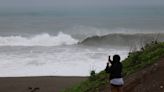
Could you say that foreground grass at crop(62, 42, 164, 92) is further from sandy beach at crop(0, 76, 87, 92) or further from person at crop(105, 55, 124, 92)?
sandy beach at crop(0, 76, 87, 92)

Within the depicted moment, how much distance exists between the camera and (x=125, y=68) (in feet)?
36.0

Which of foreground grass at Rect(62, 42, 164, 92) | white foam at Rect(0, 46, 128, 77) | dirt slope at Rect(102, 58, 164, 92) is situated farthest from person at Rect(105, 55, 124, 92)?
white foam at Rect(0, 46, 128, 77)

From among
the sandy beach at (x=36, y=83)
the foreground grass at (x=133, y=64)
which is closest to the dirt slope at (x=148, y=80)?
the foreground grass at (x=133, y=64)

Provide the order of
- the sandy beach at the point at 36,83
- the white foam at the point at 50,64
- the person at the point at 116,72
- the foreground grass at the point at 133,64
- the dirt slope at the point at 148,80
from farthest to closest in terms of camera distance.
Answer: the white foam at the point at 50,64
the sandy beach at the point at 36,83
the foreground grass at the point at 133,64
the dirt slope at the point at 148,80
the person at the point at 116,72

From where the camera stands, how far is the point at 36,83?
53.9ft

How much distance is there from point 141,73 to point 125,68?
5.87 feet

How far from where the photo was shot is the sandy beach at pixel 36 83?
51.0 ft

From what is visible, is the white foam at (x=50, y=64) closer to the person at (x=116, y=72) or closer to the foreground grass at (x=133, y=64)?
the foreground grass at (x=133, y=64)

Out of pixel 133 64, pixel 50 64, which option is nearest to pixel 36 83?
pixel 50 64

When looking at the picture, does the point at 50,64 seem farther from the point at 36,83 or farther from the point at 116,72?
the point at 116,72

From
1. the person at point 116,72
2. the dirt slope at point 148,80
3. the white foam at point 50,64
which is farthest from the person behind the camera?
the white foam at point 50,64

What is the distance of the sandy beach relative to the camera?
15.5 metres

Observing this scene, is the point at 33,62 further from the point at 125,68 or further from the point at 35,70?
the point at 125,68

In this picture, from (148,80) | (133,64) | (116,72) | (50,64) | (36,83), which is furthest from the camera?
(50,64)
